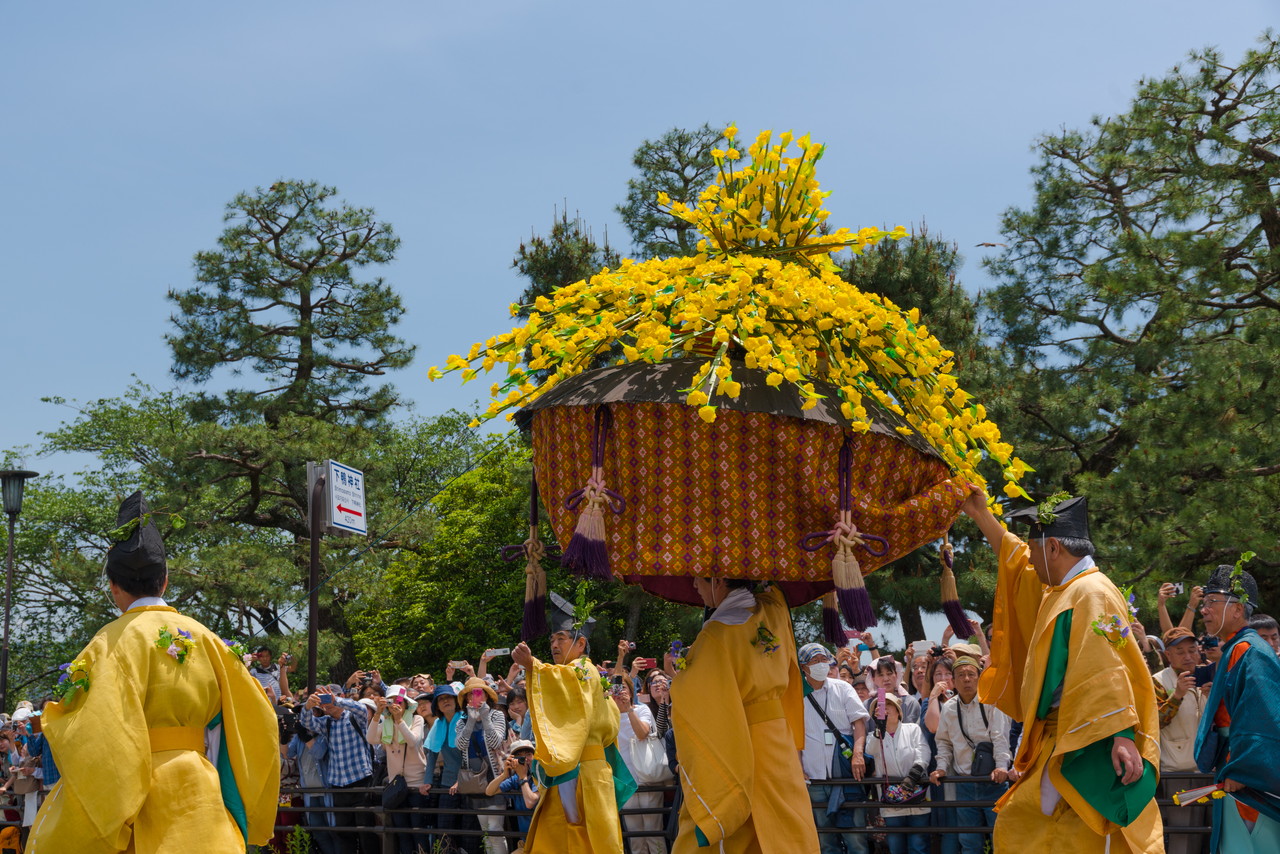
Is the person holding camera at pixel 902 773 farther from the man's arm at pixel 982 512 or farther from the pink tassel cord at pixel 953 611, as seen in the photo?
the man's arm at pixel 982 512

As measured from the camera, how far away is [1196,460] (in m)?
12.4

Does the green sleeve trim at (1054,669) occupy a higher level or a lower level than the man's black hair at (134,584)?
lower

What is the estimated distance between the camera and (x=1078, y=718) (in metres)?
4.38

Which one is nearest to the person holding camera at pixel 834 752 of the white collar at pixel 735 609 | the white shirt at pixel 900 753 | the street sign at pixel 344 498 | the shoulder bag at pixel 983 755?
the white shirt at pixel 900 753

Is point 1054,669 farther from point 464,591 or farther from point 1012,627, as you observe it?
point 464,591

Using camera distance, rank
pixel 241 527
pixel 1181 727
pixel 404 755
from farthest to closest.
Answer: pixel 241 527 < pixel 404 755 < pixel 1181 727

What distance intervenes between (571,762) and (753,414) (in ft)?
9.03

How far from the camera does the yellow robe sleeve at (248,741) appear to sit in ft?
14.9

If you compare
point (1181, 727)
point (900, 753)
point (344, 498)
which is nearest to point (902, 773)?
point (900, 753)

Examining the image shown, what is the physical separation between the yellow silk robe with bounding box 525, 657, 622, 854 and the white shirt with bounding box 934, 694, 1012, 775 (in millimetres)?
2255

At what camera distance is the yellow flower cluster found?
14.8 feet

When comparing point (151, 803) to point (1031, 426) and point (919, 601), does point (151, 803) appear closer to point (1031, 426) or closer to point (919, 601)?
point (919, 601)

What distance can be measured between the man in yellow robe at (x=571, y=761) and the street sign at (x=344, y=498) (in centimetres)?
631

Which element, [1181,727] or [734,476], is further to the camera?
[1181,727]
